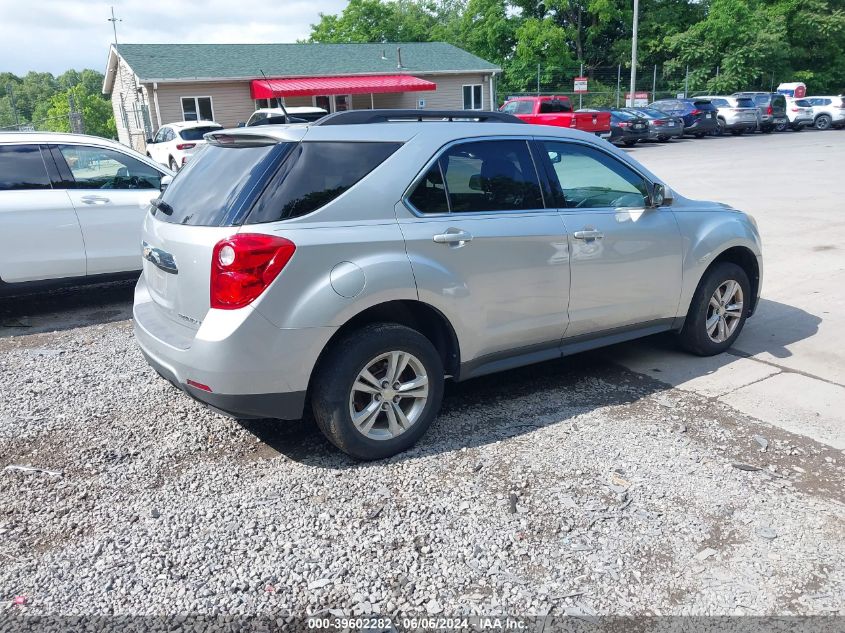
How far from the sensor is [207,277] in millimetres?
3496

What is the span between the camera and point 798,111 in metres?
35.7

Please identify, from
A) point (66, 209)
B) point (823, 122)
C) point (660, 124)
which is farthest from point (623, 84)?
point (66, 209)

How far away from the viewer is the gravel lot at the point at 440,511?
9.46ft

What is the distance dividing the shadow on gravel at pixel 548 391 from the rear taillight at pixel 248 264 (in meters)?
1.09

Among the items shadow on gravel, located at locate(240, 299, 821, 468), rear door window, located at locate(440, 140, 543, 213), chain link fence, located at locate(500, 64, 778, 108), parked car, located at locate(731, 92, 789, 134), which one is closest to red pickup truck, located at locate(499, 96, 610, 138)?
parked car, located at locate(731, 92, 789, 134)

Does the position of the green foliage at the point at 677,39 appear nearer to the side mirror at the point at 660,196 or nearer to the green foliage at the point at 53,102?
the green foliage at the point at 53,102

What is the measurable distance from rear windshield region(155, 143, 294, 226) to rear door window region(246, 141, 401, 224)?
0.23ft

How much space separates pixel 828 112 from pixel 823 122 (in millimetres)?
618

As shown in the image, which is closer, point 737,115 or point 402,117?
point 402,117

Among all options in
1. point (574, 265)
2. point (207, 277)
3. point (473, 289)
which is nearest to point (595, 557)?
point (473, 289)

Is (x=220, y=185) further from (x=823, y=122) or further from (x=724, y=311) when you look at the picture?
(x=823, y=122)

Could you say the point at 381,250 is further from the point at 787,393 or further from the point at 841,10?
the point at 841,10

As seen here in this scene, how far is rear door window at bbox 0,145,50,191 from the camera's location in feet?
21.2

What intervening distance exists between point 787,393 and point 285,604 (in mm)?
3668
